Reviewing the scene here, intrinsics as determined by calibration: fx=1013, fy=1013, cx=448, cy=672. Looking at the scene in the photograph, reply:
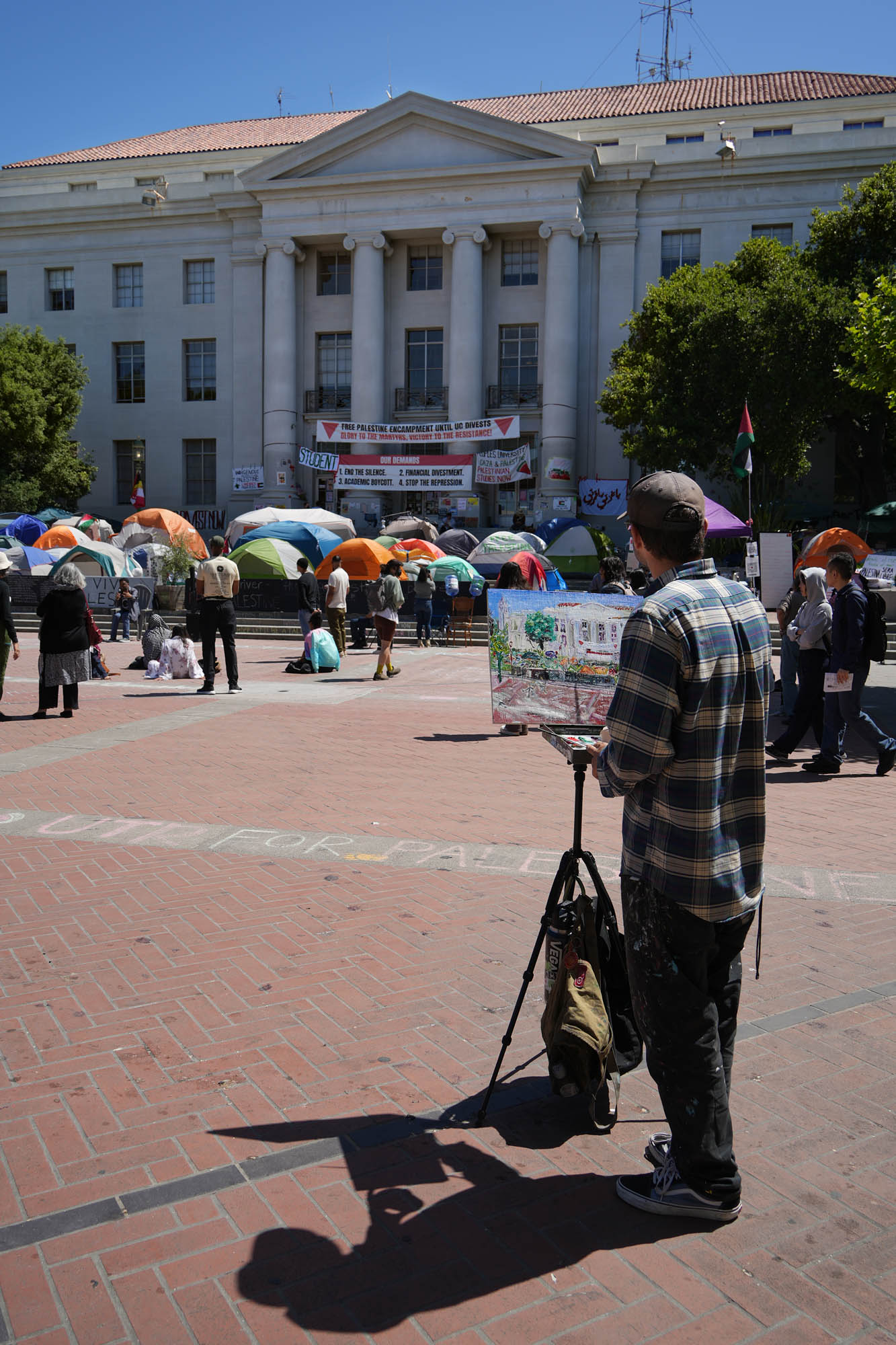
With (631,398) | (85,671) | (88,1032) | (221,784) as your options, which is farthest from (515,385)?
(88,1032)

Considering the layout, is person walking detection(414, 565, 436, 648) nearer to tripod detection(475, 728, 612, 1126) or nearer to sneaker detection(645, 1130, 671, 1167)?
tripod detection(475, 728, 612, 1126)

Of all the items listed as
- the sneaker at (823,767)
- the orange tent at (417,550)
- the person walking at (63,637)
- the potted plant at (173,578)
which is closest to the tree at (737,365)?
the orange tent at (417,550)

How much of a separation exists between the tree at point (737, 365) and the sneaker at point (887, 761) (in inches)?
888

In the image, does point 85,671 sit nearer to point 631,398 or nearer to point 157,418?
point 631,398

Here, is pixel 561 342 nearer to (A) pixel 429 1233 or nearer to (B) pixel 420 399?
(B) pixel 420 399

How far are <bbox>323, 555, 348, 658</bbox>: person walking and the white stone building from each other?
20012 millimetres

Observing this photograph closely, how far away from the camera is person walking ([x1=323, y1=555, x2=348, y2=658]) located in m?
17.8

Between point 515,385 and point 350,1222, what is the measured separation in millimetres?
40679

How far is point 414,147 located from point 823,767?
37437mm

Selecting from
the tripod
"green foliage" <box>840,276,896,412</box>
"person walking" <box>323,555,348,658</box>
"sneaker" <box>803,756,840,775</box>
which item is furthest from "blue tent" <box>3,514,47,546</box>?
the tripod

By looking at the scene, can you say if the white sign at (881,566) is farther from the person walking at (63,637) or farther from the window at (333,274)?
the window at (333,274)

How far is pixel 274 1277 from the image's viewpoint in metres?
2.60

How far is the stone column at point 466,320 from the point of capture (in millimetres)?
39656

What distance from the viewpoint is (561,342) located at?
3909 centimetres
